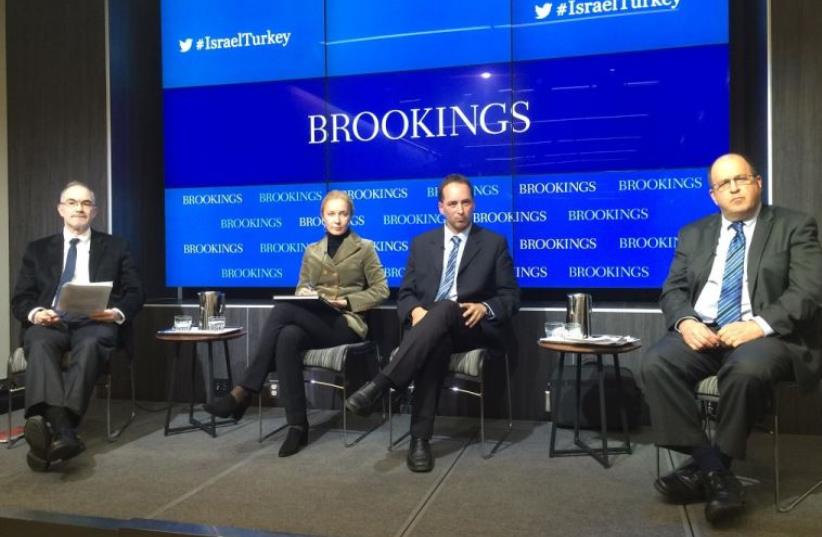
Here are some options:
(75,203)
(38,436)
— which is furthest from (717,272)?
(75,203)

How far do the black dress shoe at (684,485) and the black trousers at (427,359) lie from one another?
3.41ft

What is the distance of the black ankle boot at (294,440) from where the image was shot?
333 centimetres

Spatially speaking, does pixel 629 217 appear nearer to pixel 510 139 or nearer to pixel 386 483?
pixel 510 139

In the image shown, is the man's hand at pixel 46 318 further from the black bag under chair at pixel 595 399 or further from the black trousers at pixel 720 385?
the black trousers at pixel 720 385

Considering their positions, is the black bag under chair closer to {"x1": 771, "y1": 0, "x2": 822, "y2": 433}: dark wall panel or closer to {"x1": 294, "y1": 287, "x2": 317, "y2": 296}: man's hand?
{"x1": 771, "y1": 0, "x2": 822, "y2": 433}: dark wall panel

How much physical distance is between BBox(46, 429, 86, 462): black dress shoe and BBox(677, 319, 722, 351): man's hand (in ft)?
8.62

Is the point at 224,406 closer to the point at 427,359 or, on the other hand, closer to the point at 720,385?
the point at 427,359

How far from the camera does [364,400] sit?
9.81 ft

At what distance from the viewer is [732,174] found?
281cm

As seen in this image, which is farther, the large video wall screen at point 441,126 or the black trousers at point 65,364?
the large video wall screen at point 441,126

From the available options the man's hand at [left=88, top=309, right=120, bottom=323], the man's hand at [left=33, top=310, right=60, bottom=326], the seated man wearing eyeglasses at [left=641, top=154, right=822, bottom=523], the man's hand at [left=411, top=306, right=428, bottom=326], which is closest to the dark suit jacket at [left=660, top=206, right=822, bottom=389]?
the seated man wearing eyeglasses at [left=641, top=154, right=822, bottom=523]

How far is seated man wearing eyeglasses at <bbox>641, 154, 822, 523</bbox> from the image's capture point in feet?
7.98

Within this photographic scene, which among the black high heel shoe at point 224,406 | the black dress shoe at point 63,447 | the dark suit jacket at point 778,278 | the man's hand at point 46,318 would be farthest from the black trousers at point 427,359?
the man's hand at point 46,318

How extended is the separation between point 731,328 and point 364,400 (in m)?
1.51
